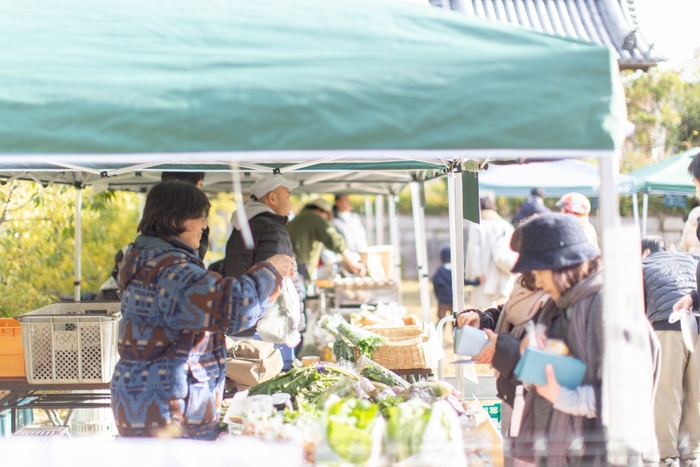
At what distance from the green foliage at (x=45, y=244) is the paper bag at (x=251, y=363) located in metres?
2.49

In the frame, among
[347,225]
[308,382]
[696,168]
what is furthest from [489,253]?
[308,382]

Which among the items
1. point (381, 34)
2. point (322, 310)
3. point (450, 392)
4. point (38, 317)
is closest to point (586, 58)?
point (381, 34)

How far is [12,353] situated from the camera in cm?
346

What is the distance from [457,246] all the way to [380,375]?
0.84 metres

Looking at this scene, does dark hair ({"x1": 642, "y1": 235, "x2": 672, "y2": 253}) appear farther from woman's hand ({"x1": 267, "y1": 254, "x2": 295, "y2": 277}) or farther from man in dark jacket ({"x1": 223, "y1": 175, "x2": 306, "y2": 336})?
woman's hand ({"x1": 267, "y1": 254, "x2": 295, "y2": 277})

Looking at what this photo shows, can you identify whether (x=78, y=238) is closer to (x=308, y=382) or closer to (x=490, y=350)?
(x=308, y=382)

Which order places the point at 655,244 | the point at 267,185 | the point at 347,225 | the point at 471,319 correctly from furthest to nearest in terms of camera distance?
1. the point at 347,225
2. the point at 655,244
3. the point at 267,185
4. the point at 471,319

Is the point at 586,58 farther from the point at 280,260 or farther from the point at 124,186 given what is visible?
the point at 124,186

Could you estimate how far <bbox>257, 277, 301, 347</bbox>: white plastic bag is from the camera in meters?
3.60

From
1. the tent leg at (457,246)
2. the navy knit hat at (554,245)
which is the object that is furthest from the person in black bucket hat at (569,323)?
the tent leg at (457,246)

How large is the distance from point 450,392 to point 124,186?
4687mm

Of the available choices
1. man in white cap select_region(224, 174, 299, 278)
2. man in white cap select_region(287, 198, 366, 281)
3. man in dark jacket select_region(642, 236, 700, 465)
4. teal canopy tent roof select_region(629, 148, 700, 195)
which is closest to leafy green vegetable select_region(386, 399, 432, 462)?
man in white cap select_region(224, 174, 299, 278)

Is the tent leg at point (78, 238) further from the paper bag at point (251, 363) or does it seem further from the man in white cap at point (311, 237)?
the paper bag at point (251, 363)

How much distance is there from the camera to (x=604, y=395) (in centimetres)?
196
